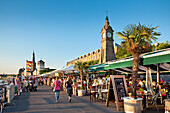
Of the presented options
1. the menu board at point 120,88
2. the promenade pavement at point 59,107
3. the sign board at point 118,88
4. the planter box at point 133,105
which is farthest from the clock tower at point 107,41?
the planter box at point 133,105

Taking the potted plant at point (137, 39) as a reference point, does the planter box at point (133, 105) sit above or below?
below

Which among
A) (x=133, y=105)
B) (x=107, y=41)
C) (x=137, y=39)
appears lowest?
(x=133, y=105)

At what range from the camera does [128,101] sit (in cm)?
679

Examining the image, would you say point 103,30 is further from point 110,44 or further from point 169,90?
Result: point 169,90

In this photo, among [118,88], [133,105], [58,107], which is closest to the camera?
[133,105]

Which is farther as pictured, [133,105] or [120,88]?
[120,88]

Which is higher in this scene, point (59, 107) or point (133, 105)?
point (133, 105)

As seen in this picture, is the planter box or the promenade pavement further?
the promenade pavement

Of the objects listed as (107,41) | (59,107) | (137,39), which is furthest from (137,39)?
(107,41)

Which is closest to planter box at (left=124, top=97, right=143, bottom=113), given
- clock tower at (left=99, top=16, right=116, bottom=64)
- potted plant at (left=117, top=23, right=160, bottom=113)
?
potted plant at (left=117, top=23, right=160, bottom=113)

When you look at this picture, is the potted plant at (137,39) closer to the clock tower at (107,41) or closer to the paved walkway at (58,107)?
the paved walkway at (58,107)

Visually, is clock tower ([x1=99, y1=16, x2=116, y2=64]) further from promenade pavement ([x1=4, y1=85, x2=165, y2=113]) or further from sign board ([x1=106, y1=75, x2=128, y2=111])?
sign board ([x1=106, y1=75, x2=128, y2=111])

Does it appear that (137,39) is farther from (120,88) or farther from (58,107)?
(58,107)

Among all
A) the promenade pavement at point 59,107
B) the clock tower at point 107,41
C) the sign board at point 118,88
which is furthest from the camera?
the clock tower at point 107,41
